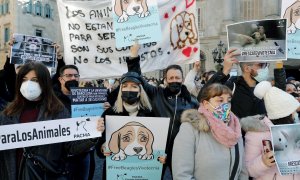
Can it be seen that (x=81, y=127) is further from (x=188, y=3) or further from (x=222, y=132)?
(x=188, y=3)

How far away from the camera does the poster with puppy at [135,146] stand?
361 cm

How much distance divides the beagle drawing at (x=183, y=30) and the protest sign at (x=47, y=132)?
2.48 metres

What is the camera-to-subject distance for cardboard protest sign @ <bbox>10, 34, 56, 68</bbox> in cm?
480

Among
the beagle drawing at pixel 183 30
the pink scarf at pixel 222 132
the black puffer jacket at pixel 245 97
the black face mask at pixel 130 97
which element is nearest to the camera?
the pink scarf at pixel 222 132

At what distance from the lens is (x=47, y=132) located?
308 cm

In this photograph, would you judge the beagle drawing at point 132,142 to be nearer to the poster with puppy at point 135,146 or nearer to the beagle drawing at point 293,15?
the poster with puppy at point 135,146

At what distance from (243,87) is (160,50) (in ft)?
5.65

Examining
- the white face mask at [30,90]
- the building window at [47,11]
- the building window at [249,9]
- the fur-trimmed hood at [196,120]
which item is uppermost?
the building window at [47,11]

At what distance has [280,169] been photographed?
3.02 m

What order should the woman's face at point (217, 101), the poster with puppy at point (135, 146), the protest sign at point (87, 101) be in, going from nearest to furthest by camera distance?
1. the woman's face at point (217, 101)
2. the protest sign at point (87, 101)
3. the poster with puppy at point (135, 146)

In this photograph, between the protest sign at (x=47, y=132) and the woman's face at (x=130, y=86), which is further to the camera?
the woman's face at (x=130, y=86)

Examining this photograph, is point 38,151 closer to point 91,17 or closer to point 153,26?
point 153,26

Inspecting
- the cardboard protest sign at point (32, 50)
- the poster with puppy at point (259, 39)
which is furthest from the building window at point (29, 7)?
the poster with puppy at point (259, 39)

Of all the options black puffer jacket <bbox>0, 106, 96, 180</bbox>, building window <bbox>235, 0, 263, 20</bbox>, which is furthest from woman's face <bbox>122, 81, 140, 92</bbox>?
building window <bbox>235, 0, 263, 20</bbox>
